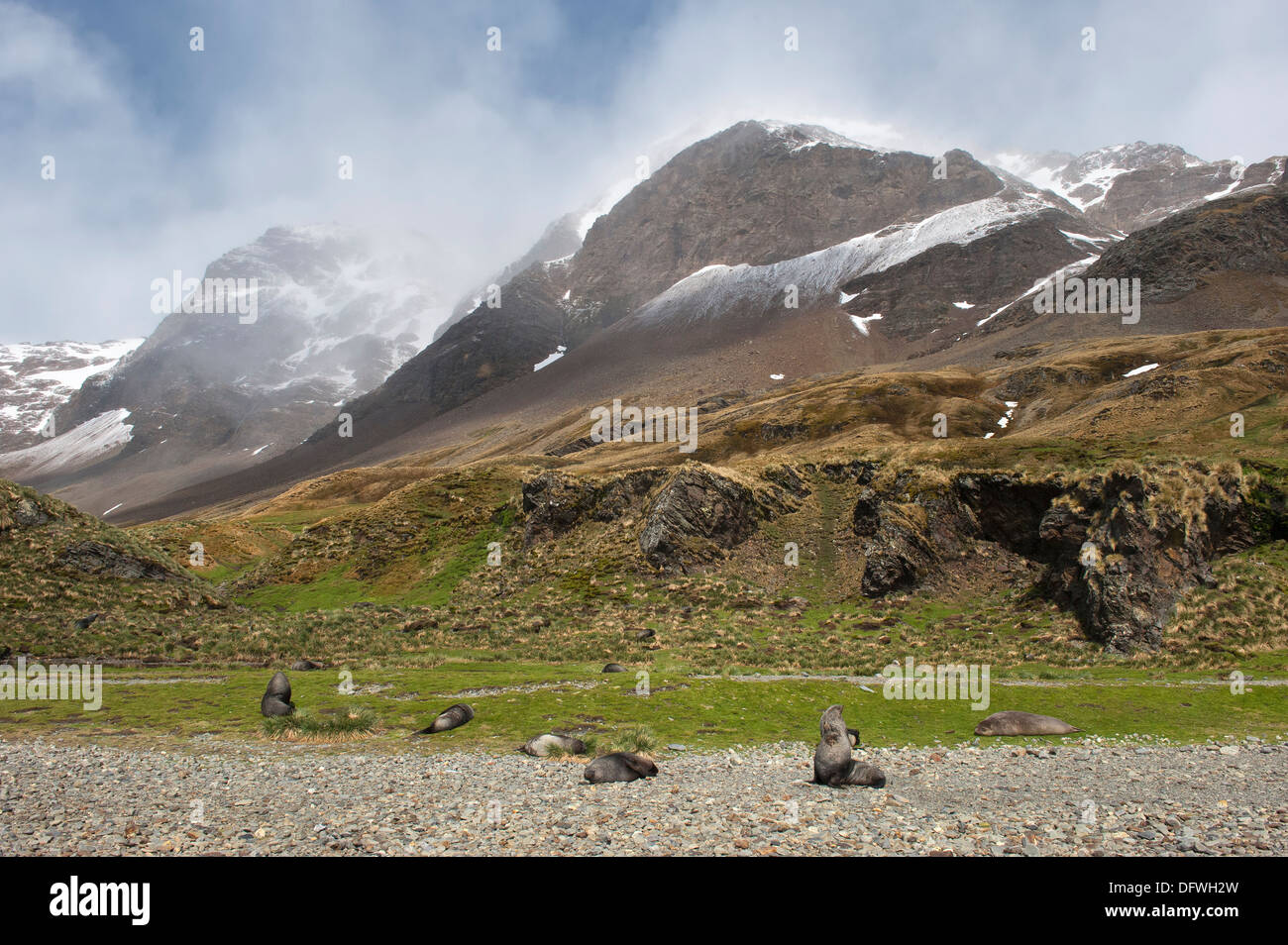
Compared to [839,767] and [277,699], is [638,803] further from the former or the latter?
[277,699]

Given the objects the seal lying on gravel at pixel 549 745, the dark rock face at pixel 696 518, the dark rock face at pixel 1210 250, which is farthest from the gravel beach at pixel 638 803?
the dark rock face at pixel 1210 250

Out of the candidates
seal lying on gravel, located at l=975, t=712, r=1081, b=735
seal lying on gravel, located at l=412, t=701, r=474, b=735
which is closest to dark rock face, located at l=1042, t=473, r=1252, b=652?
seal lying on gravel, located at l=975, t=712, r=1081, b=735

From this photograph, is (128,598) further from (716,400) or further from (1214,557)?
(716,400)

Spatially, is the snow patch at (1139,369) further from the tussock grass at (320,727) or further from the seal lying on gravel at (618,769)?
the tussock grass at (320,727)

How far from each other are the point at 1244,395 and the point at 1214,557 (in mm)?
48291

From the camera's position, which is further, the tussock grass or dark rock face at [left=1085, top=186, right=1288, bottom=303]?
dark rock face at [left=1085, top=186, right=1288, bottom=303]

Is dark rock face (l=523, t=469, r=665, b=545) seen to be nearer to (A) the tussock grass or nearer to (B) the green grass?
(B) the green grass

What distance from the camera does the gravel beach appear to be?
10.4 m

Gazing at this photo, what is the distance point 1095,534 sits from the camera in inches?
1323

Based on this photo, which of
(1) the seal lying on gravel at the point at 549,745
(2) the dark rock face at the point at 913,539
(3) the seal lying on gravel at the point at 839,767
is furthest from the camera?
(2) the dark rock face at the point at 913,539

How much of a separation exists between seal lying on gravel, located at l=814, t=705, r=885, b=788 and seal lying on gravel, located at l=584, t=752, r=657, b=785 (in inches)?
150

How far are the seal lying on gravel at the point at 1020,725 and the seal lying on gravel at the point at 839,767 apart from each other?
21.0 feet

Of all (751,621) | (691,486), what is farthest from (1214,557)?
(691,486)

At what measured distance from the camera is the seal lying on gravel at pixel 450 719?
19719 mm
